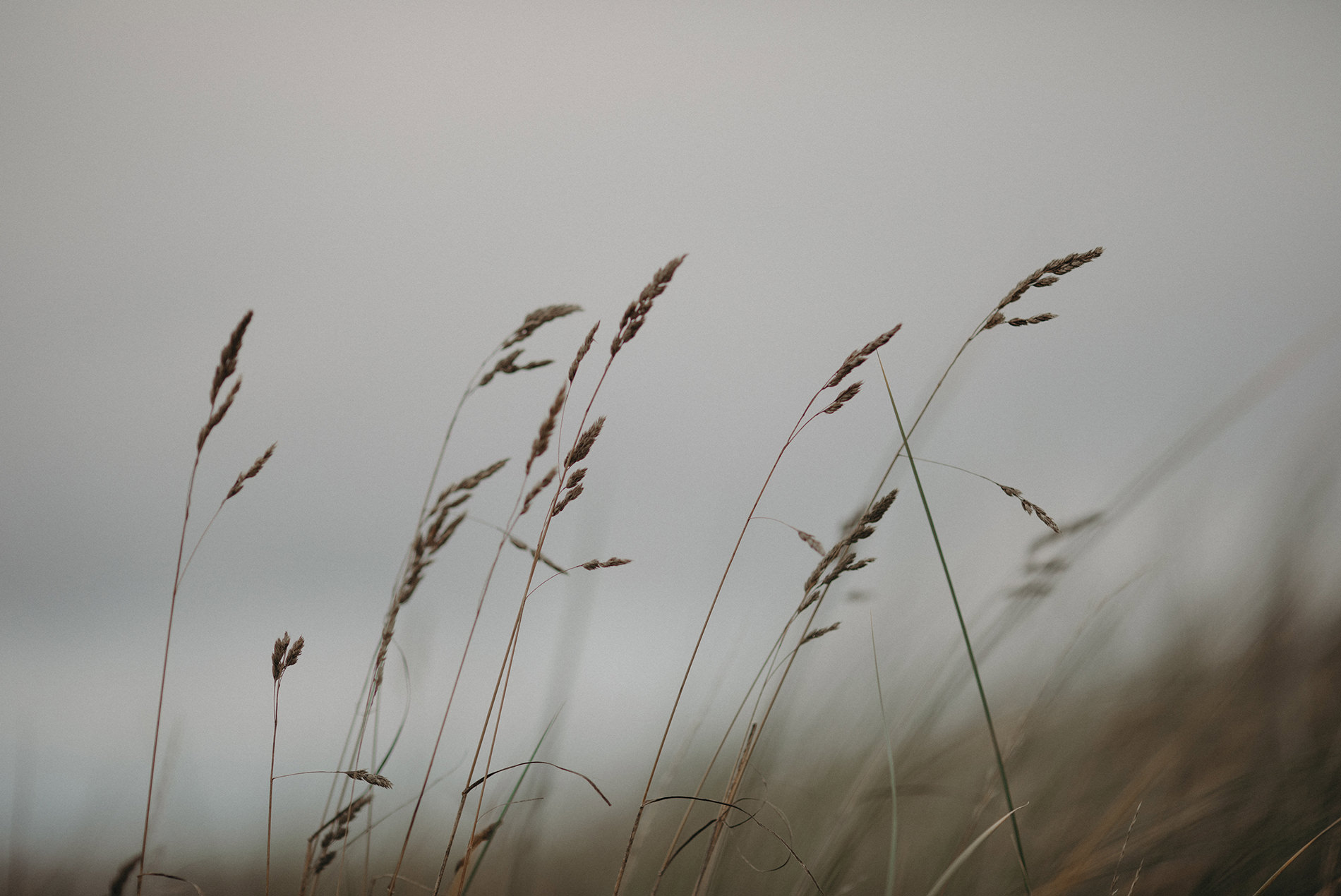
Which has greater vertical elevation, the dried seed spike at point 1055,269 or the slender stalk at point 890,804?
the dried seed spike at point 1055,269

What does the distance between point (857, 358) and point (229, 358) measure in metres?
0.97

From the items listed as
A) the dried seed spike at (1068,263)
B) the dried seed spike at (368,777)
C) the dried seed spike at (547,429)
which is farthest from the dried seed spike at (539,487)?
the dried seed spike at (1068,263)

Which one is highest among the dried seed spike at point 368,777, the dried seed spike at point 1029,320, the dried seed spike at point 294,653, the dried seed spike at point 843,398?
the dried seed spike at point 1029,320

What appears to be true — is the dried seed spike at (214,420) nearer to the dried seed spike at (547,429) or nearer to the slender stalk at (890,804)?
the dried seed spike at (547,429)

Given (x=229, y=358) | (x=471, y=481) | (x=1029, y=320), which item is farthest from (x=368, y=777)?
(x=1029, y=320)

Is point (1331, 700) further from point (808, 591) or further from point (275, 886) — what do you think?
point (275, 886)

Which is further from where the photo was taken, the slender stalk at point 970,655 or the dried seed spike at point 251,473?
the dried seed spike at point 251,473

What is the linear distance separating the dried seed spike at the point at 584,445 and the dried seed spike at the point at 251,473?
1.73 feet

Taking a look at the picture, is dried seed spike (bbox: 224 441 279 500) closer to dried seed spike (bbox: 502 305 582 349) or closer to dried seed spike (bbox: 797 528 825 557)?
dried seed spike (bbox: 502 305 582 349)

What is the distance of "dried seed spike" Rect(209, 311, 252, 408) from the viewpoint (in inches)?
39.0

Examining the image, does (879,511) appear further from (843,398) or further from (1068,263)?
(1068,263)

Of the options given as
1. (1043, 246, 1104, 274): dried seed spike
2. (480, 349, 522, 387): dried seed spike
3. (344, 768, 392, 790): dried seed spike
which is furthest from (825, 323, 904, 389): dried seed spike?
(344, 768, 392, 790): dried seed spike

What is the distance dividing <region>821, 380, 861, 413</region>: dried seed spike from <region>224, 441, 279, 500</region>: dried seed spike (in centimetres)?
93

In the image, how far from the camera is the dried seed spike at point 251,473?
1.08 meters
